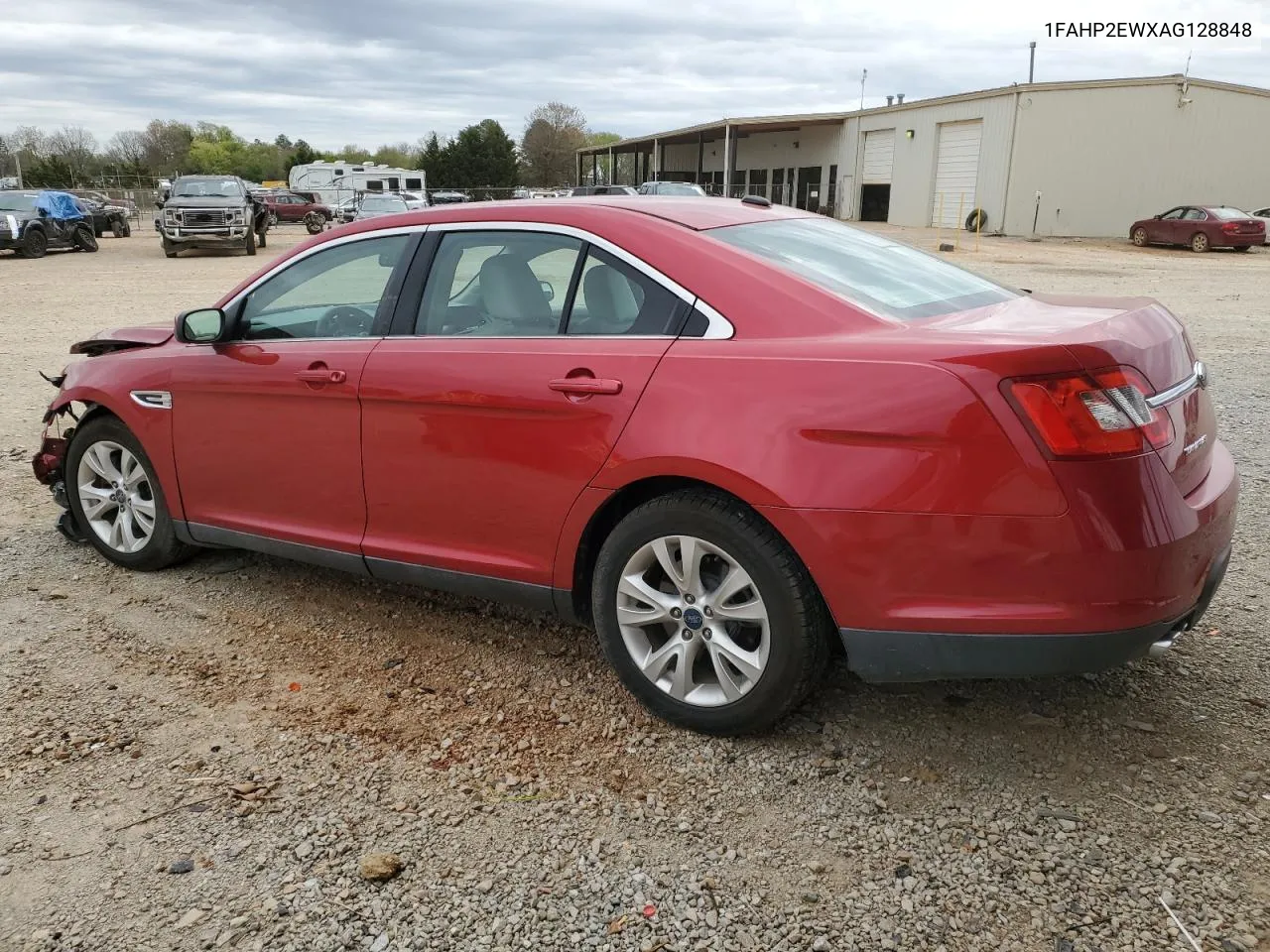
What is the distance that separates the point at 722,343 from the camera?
2.93 meters

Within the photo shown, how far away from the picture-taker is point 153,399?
4297 millimetres

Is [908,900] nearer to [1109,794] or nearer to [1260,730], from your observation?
[1109,794]

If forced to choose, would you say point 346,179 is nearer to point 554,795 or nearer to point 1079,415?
point 554,795

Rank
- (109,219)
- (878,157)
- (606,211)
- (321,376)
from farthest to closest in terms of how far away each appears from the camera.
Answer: (878,157)
(109,219)
(321,376)
(606,211)

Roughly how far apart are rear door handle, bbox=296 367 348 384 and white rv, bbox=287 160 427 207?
53.9 meters

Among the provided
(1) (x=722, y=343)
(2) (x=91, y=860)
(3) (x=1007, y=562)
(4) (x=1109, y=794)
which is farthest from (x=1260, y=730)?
(2) (x=91, y=860)

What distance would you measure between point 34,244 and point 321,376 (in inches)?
1097

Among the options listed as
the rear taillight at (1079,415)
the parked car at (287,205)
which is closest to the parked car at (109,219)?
the parked car at (287,205)

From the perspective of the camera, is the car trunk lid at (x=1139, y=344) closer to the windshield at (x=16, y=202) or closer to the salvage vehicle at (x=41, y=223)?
the salvage vehicle at (x=41, y=223)

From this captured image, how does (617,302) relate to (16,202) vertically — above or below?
above

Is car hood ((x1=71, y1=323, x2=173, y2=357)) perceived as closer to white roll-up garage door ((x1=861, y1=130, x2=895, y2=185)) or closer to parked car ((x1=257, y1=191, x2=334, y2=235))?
white roll-up garage door ((x1=861, y1=130, x2=895, y2=185))

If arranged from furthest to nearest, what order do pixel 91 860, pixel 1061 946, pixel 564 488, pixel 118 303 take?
pixel 118 303 → pixel 564 488 → pixel 91 860 → pixel 1061 946

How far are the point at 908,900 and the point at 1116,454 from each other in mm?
1193

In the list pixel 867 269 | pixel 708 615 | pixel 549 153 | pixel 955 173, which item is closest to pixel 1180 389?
pixel 867 269
